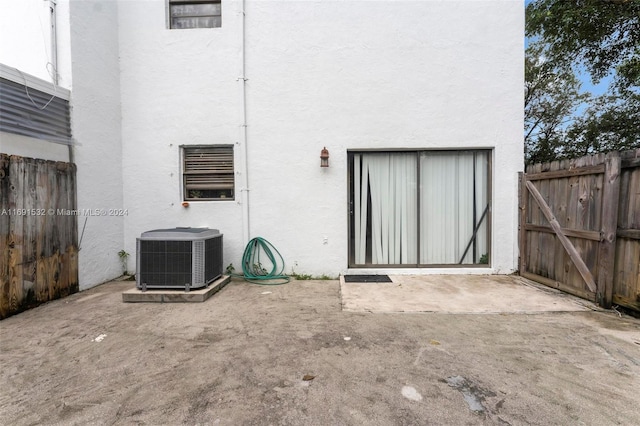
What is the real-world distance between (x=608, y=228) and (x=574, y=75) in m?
6.88

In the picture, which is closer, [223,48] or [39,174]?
[39,174]

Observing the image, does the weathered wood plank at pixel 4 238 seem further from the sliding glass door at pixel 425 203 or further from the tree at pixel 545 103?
the tree at pixel 545 103

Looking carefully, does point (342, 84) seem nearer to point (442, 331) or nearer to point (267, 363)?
point (442, 331)

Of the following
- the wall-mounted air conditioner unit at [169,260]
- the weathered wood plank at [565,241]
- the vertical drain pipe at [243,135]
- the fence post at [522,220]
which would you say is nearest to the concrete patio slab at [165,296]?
the wall-mounted air conditioner unit at [169,260]

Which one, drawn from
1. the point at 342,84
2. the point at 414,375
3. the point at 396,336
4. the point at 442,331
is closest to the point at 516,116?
the point at 342,84

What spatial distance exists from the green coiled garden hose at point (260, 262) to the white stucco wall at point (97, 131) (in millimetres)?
2149

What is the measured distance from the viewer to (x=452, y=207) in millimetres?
4703

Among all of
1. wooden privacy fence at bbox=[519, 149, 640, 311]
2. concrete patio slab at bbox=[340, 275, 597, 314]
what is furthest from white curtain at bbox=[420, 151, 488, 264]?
wooden privacy fence at bbox=[519, 149, 640, 311]

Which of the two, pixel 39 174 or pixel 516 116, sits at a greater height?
pixel 516 116

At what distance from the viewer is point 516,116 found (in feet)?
14.8

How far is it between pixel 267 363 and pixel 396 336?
1195 millimetres

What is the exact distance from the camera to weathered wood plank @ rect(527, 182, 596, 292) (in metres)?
3.36

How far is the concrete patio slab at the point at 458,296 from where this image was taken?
3.24 metres

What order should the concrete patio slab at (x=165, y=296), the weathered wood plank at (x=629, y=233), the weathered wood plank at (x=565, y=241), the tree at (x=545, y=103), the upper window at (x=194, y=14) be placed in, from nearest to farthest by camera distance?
the weathered wood plank at (x=629, y=233) < the weathered wood plank at (x=565, y=241) < the concrete patio slab at (x=165, y=296) < the upper window at (x=194, y=14) < the tree at (x=545, y=103)
